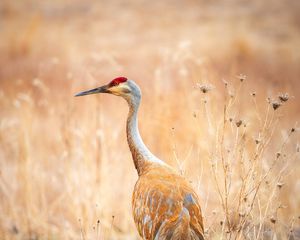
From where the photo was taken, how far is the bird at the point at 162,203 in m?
3.71

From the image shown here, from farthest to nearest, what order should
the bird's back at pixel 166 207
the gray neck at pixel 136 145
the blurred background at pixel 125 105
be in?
the blurred background at pixel 125 105 → the gray neck at pixel 136 145 → the bird's back at pixel 166 207

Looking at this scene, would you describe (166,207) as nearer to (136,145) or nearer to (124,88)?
(136,145)

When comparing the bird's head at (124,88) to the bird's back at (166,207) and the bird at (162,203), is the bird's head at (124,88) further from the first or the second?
the bird's back at (166,207)

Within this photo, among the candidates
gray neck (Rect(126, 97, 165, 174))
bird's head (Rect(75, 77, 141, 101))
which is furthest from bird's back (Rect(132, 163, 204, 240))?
bird's head (Rect(75, 77, 141, 101))

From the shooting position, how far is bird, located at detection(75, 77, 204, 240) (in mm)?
3705

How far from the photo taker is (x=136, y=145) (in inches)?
163

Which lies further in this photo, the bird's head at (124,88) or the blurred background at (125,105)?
the blurred background at (125,105)

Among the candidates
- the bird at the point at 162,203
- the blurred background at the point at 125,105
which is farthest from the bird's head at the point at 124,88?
the blurred background at the point at 125,105

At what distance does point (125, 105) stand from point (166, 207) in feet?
15.0

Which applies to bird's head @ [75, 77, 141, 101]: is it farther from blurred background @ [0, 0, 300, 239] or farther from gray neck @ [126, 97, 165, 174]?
blurred background @ [0, 0, 300, 239]

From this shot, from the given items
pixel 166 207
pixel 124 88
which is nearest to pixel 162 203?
pixel 166 207

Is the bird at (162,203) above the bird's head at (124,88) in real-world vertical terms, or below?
below

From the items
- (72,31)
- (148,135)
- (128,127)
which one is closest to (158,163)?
(128,127)

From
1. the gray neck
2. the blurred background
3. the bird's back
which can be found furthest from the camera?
the blurred background
